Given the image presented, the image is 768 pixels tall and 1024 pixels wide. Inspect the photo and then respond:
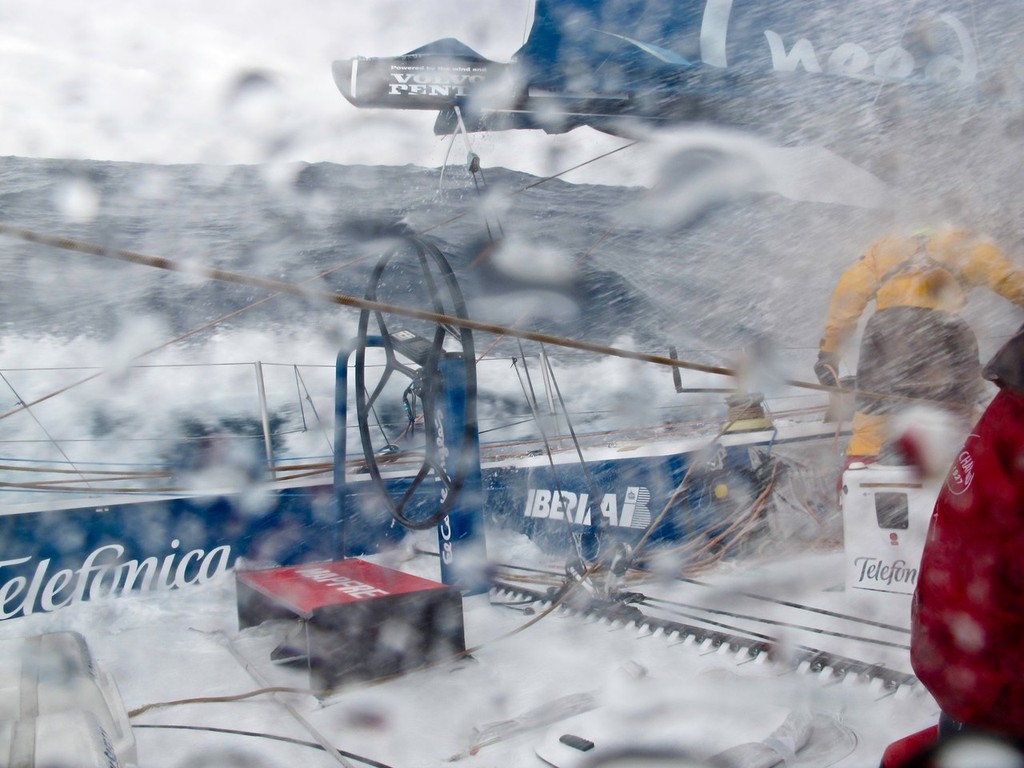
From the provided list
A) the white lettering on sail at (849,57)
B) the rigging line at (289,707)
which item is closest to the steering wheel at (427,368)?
the rigging line at (289,707)

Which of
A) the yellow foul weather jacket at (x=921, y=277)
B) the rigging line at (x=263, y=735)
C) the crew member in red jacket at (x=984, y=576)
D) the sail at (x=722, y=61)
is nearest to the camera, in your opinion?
the crew member in red jacket at (x=984, y=576)

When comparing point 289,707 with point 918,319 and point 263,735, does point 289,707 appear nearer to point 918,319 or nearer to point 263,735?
point 263,735

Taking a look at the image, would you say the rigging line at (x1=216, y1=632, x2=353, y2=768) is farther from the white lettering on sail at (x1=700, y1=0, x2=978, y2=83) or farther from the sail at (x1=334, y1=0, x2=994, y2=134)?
the white lettering on sail at (x1=700, y1=0, x2=978, y2=83)

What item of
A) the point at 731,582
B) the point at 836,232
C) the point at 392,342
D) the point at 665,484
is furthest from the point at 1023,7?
the point at 392,342

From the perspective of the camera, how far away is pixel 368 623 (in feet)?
3.54

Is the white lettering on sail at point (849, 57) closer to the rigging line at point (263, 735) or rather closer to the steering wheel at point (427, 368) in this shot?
the steering wheel at point (427, 368)

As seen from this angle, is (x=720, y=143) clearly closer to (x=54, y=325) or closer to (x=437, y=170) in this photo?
(x=437, y=170)

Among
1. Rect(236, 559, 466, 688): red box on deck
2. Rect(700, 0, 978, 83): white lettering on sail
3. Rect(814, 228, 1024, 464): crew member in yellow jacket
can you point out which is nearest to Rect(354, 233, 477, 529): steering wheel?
Rect(236, 559, 466, 688): red box on deck

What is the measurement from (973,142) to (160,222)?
2.73m

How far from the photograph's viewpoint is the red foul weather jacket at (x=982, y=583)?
0.43m

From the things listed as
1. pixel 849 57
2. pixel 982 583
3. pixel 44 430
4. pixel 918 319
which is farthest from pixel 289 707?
pixel 849 57

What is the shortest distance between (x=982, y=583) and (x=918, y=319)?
96cm

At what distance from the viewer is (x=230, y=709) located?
39.8 inches

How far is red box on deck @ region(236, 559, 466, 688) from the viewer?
3.43 feet
